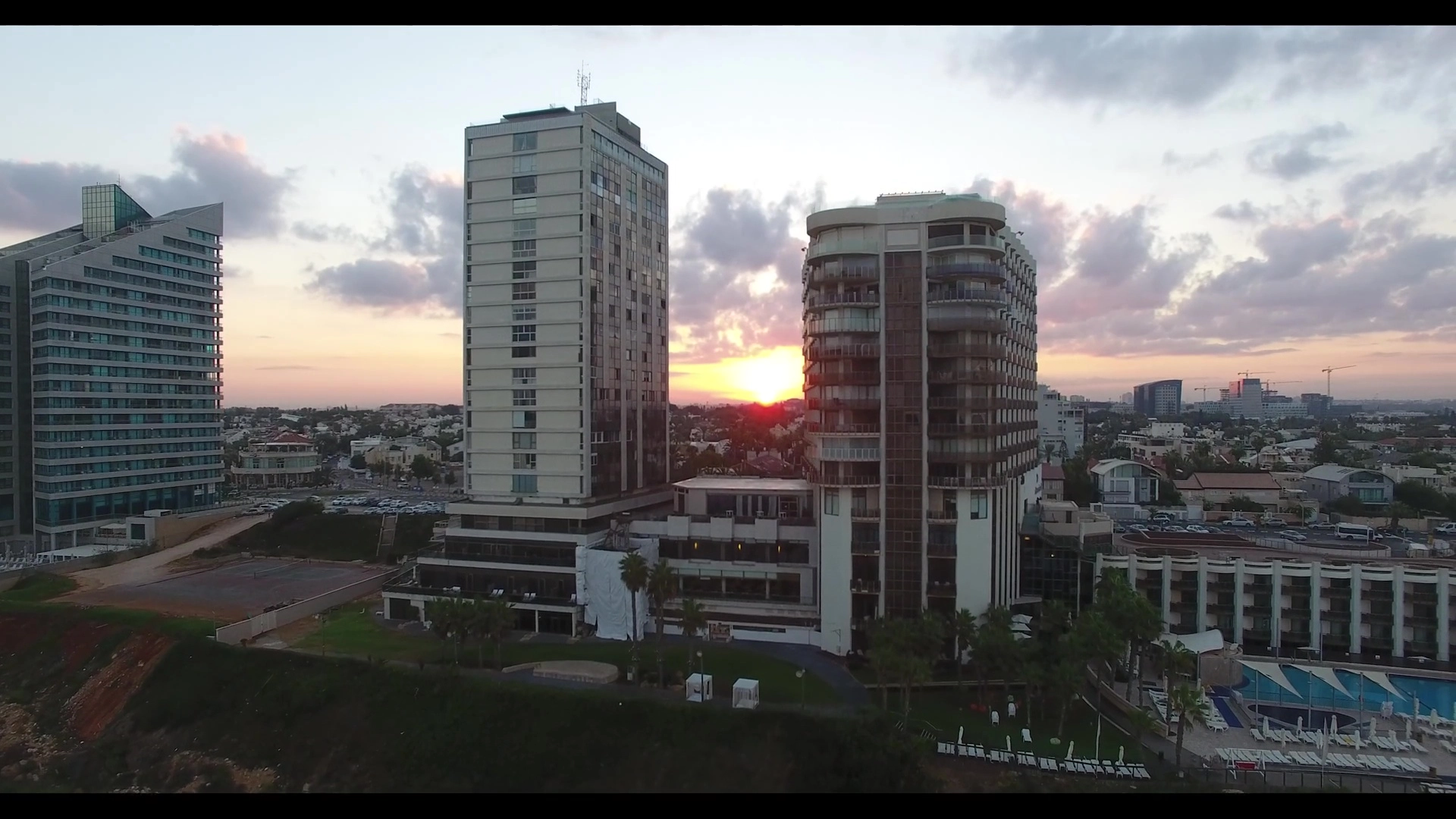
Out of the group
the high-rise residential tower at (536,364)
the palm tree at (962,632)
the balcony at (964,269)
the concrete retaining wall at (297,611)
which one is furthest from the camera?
the high-rise residential tower at (536,364)

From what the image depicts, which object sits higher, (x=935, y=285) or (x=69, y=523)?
(x=935, y=285)

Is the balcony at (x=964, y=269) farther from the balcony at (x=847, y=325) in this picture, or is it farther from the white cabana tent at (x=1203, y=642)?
the white cabana tent at (x=1203, y=642)

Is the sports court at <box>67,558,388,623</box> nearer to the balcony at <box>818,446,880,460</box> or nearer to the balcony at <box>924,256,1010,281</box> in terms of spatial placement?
the balcony at <box>818,446,880,460</box>

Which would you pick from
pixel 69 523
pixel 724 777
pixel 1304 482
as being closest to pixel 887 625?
pixel 724 777

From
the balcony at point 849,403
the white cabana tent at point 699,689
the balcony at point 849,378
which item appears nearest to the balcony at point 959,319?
→ the balcony at point 849,378

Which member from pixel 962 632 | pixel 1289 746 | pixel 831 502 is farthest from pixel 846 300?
pixel 1289 746

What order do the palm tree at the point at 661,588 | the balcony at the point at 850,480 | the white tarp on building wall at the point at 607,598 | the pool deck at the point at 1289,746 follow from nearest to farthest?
the pool deck at the point at 1289,746 → the palm tree at the point at 661,588 → the balcony at the point at 850,480 → the white tarp on building wall at the point at 607,598
